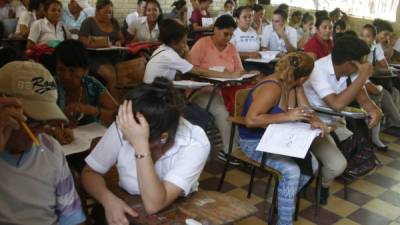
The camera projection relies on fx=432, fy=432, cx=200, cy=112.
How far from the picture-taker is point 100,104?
251 centimetres

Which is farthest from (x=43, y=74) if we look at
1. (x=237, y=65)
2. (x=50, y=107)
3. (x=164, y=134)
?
(x=237, y=65)

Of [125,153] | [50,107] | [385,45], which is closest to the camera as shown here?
[50,107]

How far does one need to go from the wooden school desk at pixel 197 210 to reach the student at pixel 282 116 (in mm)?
1057

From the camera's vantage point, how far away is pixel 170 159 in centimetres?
155

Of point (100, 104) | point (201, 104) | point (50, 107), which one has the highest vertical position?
point (50, 107)

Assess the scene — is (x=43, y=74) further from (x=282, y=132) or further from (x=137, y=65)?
(x=137, y=65)

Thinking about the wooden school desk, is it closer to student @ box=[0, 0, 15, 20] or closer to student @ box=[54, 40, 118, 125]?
student @ box=[54, 40, 118, 125]

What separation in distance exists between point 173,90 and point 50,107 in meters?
0.41

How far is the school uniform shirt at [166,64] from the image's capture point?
360cm

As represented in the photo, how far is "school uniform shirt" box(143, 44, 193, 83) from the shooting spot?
3602 millimetres

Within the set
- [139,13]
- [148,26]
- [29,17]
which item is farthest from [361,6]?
[29,17]

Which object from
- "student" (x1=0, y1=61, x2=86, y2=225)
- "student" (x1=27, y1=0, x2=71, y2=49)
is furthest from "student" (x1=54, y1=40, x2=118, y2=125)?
"student" (x1=27, y1=0, x2=71, y2=49)

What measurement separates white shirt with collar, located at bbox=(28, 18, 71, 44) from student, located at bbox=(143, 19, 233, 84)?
1.46m

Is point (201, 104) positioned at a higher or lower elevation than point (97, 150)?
lower
